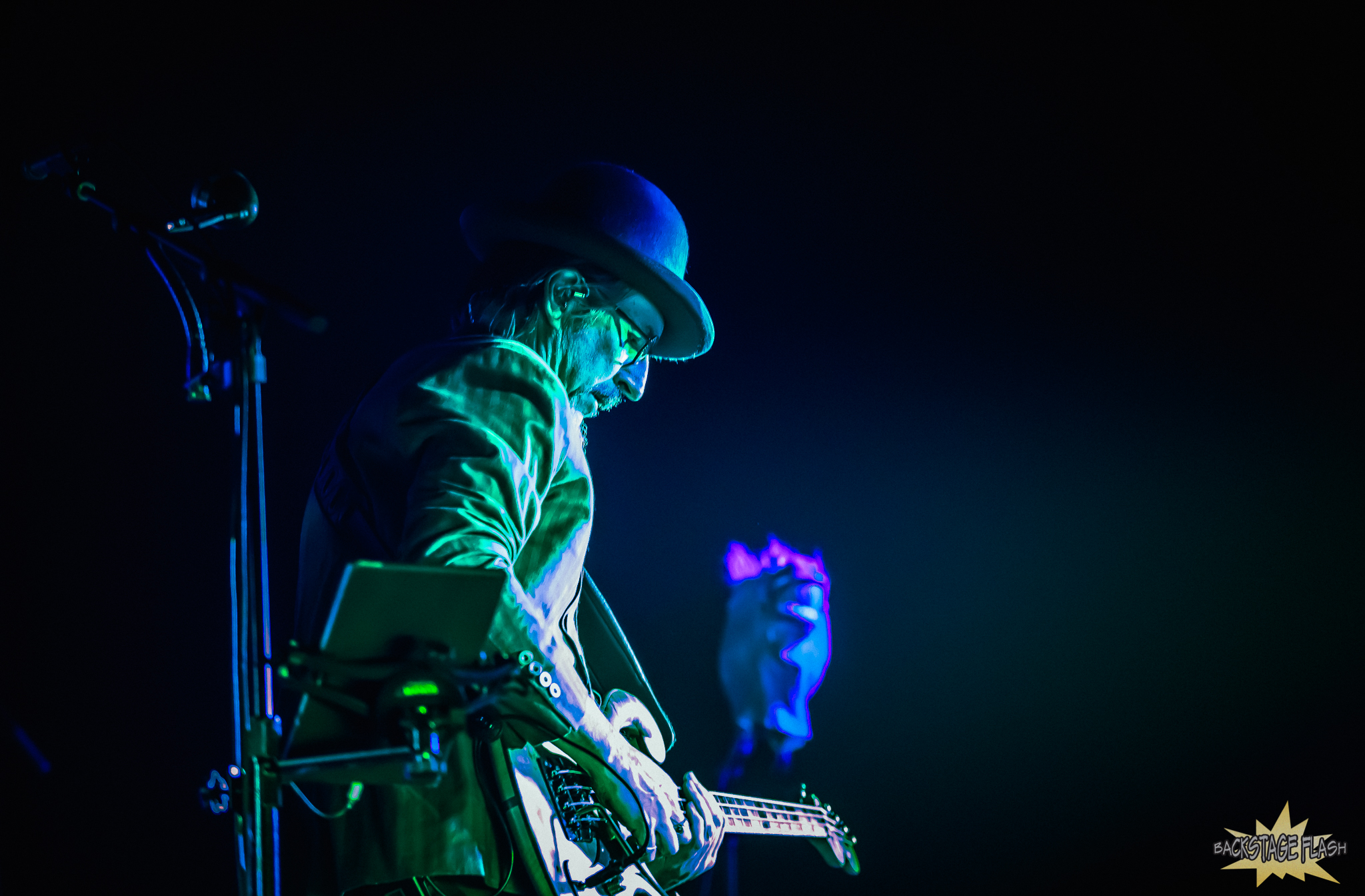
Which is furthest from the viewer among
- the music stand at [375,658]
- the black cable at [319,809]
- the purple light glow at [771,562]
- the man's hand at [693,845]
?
the purple light glow at [771,562]

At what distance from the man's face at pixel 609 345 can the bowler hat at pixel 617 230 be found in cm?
3

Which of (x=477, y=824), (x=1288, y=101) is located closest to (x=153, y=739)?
(x=477, y=824)

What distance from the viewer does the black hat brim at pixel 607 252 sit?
2.11 m

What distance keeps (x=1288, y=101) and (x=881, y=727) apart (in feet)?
10.3

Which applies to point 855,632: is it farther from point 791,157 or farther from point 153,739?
point 153,739

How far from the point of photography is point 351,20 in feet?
9.71

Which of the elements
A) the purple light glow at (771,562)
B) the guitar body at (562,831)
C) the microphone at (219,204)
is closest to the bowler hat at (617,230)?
the microphone at (219,204)

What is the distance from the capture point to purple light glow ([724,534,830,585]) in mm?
3670

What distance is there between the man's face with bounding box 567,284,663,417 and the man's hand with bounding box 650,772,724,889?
81 centimetres

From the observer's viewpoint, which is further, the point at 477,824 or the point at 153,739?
the point at 153,739

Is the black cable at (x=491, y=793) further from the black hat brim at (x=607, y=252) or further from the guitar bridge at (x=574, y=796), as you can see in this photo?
the black hat brim at (x=607, y=252)

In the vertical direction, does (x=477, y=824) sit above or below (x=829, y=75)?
below

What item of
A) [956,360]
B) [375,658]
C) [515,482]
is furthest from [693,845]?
[956,360]

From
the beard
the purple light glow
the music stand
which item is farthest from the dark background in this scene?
the music stand
